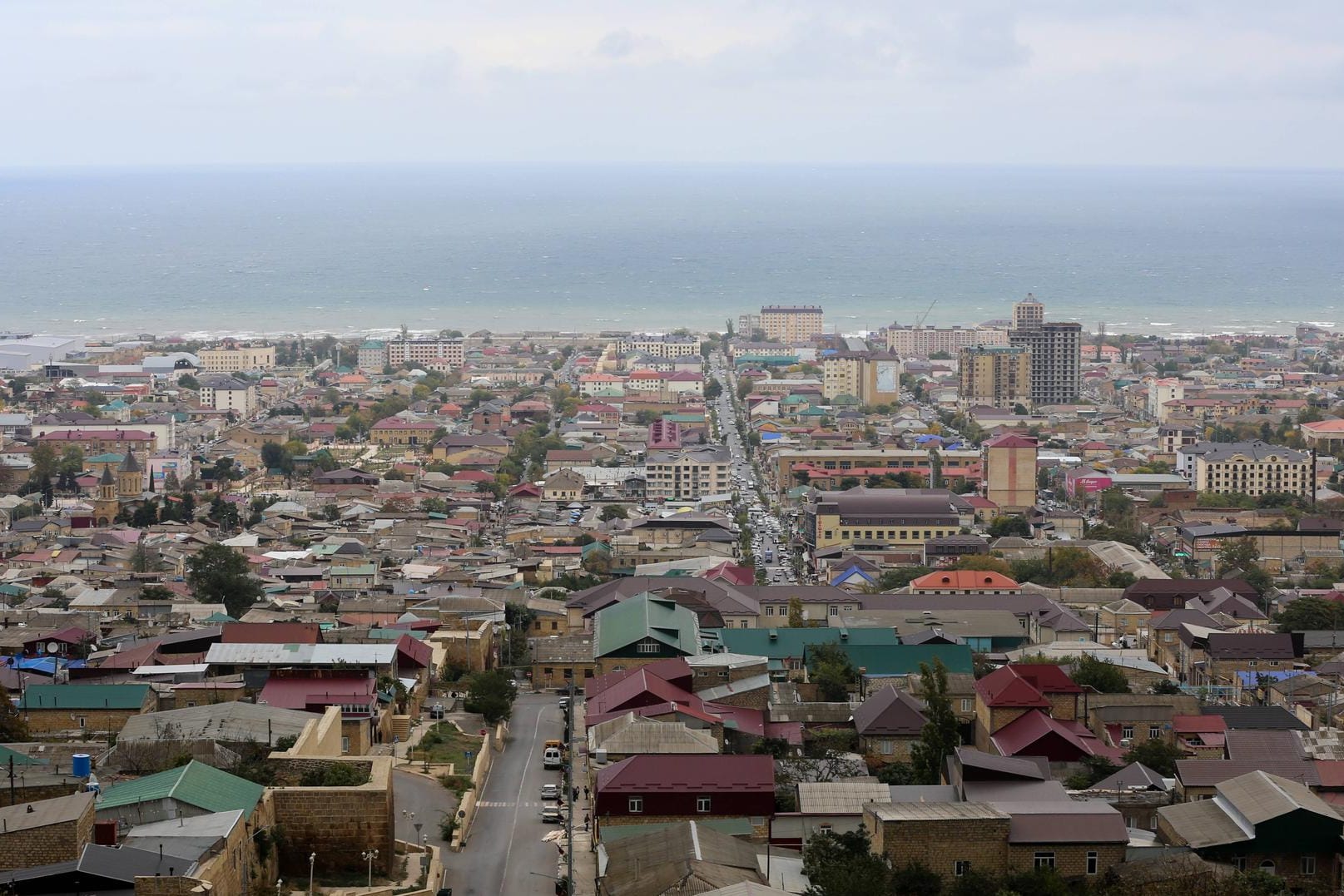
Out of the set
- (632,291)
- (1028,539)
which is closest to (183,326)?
(632,291)

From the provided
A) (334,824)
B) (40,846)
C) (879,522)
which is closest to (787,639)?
(334,824)

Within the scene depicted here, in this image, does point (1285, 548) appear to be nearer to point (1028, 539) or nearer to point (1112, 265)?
point (1028, 539)

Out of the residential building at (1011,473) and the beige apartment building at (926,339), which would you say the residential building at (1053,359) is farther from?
the residential building at (1011,473)

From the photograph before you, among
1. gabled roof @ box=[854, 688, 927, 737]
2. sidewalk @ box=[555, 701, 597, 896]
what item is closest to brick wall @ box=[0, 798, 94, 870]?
sidewalk @ box=[555, 701, 597, 896]

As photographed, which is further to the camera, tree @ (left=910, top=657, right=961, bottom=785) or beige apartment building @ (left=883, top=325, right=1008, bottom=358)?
beige apartment building @ (left=883, top=325, right=1008, bottom=358)

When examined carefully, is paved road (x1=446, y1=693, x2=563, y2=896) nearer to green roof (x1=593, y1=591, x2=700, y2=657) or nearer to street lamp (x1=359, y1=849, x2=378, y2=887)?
street lamp (x1=359, y1=849, x2=378, y2=887)

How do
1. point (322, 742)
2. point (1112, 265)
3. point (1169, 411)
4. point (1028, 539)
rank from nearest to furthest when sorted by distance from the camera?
point (322, 742)
point (1028, 539)
point (1169, 411)
point (1112, 265)

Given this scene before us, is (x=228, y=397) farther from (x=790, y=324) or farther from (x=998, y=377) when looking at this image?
(x=790, y=324)

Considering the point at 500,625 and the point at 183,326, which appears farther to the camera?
the point at 183,326
